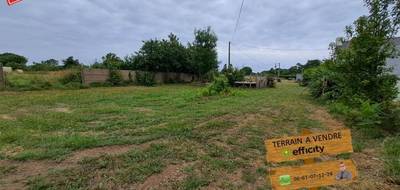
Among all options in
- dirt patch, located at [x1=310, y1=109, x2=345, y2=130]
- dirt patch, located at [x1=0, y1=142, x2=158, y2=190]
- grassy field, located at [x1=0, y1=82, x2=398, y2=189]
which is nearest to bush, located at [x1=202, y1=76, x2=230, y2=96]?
dirt patch, located at [x1=310, y1=109, x2=345, y2=130]

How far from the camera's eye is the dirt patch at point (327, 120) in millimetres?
5734

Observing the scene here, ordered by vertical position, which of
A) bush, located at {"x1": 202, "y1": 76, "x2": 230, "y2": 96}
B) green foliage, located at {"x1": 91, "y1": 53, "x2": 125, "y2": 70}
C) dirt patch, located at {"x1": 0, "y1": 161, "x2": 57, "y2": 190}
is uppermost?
green foliage, located at {"x1": 91, "y1": 53, "x2": 125, "y2": 70}

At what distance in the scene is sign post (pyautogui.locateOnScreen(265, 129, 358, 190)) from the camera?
219 cm

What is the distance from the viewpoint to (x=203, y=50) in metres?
25.8

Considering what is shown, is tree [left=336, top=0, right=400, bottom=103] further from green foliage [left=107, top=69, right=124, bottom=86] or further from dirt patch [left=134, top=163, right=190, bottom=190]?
green foliage [left=107, top=69, right=124, bottom=86]

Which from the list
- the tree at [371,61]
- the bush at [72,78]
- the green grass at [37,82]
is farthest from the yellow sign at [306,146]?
the bush at [72,78]

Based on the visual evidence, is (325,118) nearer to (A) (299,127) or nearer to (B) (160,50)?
(A) (299,127)

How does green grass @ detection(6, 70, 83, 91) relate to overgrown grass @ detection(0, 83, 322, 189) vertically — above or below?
above

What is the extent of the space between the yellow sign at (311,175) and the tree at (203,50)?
23.4m

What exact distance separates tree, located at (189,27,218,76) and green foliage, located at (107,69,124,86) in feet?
25.7

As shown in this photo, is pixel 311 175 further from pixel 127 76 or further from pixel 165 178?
A: pixel 127 76

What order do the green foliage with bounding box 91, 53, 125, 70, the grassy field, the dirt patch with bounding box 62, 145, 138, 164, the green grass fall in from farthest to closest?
the green foliage with bounding box 91, 53, 125, 70
the green grass
the dirt patch with bounding box 62, 145, 138, 164
the grassy field

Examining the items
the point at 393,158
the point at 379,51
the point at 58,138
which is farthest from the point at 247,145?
the point at 379,51

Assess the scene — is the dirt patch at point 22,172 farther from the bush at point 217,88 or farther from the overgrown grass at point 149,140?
the bush at point 217,88
